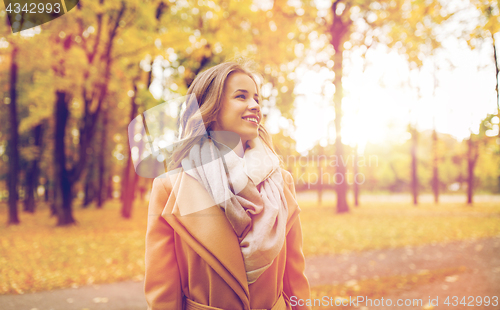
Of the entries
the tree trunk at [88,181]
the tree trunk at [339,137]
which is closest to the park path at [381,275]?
the tree trunk at [339,137]

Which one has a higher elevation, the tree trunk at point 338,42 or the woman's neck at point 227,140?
the tree trunk at point 338,42

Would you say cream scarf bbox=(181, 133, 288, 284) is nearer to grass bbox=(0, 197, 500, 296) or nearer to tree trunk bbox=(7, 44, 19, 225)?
grass bbox=(0, 197, 500, 296)

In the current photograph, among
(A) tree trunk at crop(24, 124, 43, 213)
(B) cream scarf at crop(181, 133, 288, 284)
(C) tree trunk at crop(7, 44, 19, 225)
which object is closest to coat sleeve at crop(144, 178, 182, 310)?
(B) cream scarf at crop(181, 133, 288, 284)

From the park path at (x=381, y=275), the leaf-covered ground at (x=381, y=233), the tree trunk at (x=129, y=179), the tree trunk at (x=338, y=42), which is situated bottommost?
the leaf-covered ground at (x=381, y=233)

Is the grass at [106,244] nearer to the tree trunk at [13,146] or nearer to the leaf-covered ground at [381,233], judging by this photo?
the leaf-covered ground at [381,233]

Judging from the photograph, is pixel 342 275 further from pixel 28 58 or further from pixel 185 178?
pixel 28 58

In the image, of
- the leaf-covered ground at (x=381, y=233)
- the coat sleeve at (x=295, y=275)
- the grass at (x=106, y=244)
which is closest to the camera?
the coat sleeve at (x=295, y=275)

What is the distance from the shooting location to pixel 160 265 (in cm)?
137

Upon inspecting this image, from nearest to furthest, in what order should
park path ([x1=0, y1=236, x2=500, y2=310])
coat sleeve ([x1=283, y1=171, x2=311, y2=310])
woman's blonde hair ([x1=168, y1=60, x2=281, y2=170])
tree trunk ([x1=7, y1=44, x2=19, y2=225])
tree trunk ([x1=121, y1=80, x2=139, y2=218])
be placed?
woman's blonde hair ([x1=168, y1=60, x2=281, y2=170]) < coat sleeve ([x1=283, y1=171, x2=311, y2=310]) < park path ([x1=0, y1=236, x2=500, y2=310]) < tree trunk ([x1=7, y1=44, x2=19, y2=225]) < tree trunk ([x1=121, y1=80, x2=139, y2=218])

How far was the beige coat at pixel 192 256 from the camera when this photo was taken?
1362mm

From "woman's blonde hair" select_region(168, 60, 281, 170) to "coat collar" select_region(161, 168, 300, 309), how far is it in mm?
193

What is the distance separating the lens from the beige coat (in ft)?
4.47

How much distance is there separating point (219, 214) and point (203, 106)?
0.55 m

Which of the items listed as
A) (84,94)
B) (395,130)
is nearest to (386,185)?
(395,130)
